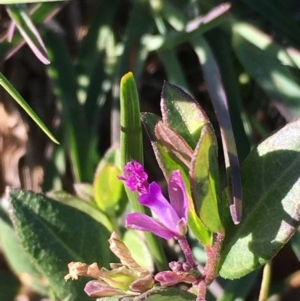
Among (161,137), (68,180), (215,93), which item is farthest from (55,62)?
(161,137)

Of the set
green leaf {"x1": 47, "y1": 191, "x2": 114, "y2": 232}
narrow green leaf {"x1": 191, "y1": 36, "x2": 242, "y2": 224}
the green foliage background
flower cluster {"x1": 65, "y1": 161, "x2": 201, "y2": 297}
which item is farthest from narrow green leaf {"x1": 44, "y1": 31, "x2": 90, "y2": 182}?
flower cluster {"x1": 65, "y1": 161, "x2": 201, "y2": 297}

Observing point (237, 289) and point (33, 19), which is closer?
point (237, 289)

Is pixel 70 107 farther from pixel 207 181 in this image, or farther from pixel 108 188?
pixel 207 181

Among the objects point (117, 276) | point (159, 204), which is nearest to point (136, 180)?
point (159, 204)

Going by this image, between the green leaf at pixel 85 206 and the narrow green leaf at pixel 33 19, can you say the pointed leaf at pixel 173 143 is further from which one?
the narrow green leaf at pixel 33 19

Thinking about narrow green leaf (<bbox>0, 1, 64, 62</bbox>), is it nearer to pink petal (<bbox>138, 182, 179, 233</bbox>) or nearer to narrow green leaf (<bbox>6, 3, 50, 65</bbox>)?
narrow green leaf (<bbox>6, 3, 50, 65</bbox>)
